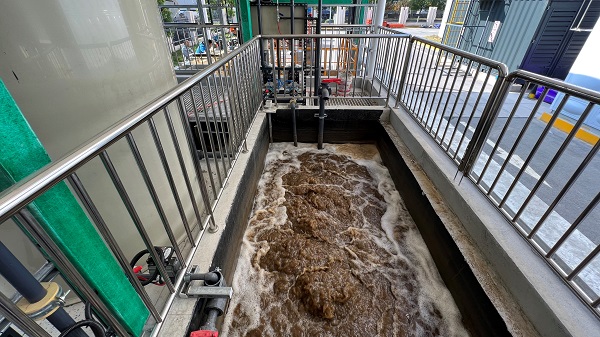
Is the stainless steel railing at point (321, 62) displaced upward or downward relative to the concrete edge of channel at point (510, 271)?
upward

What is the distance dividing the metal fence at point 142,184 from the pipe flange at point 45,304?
6cm

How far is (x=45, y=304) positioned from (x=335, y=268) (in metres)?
2.10

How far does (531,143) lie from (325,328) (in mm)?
3756

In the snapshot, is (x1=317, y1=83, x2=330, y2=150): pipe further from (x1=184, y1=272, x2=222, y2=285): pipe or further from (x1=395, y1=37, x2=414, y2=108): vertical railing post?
(x1=184, y1=272, x2=222, y2=285): pipe

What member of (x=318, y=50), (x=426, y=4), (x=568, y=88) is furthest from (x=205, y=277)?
(x=426, y=4)

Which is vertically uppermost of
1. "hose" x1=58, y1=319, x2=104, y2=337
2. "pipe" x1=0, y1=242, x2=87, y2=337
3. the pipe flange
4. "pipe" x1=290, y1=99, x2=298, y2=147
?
"pipe" x1=0, y1=242, x2=87, y2=337

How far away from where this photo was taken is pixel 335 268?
252 cm

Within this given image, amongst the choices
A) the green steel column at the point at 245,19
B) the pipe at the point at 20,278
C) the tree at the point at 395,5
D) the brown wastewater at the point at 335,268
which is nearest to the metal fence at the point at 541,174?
the brown wastewater at the point at 335,268

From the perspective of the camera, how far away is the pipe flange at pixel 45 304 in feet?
2.98

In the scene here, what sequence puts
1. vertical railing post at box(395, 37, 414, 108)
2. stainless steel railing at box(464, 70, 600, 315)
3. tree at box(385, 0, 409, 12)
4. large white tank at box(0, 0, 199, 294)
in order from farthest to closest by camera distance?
tree at box(385, 0, 409, 12) < vertical railing post at box(395, 37, 414, 108) < stainless steel railing at box(464, 70, 600, 315) < large white tank at box(0, 0, 199, 294)

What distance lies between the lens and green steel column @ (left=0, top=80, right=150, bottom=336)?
822 millimetres

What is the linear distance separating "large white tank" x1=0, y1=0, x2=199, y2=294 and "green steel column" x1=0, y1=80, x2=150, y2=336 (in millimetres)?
410

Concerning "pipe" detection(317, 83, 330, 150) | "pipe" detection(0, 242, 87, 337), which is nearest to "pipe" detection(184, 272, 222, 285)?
"pipe" detection(0, 242, 87, 337)

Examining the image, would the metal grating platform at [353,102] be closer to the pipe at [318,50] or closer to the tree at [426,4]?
the pipe at [318,50]
